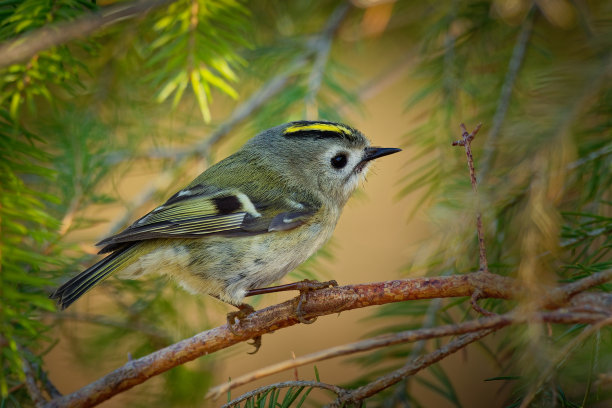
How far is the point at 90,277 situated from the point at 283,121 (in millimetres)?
655

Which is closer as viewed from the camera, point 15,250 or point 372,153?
point 15,250

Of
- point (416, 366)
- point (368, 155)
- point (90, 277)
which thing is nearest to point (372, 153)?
point (368, 155)

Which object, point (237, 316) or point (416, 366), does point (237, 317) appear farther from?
point (416, 366)

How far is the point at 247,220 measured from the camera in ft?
4.41

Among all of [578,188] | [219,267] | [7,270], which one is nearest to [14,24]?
[7,270]

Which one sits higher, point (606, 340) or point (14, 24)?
point (14, 24)

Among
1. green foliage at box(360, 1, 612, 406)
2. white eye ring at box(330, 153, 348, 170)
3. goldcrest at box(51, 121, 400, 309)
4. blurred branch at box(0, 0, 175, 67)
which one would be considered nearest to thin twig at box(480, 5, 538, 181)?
green foliage at box(360, 1, 612, 406)

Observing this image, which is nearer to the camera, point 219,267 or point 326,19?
point 219,267

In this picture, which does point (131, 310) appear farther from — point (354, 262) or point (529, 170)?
point (354, 262)

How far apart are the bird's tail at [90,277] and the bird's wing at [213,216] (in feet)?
0.09

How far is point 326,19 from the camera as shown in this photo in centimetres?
164

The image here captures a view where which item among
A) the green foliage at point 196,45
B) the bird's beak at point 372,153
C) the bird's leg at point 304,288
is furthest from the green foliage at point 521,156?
the green foliage at point 196,45

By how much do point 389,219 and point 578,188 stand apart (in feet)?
4.44

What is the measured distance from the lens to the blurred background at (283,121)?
0.77 metres
